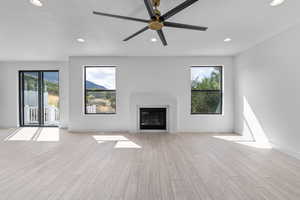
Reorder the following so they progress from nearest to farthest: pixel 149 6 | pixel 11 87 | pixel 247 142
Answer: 1. pixel 149 6
2. pixel 247 142
3. pixel 11 87

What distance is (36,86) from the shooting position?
5820 millimetres

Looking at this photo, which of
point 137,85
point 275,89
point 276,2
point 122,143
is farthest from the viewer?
point 137,85

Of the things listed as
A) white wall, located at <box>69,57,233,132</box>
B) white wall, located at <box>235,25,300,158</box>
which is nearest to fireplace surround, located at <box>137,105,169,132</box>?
white wall, located at <box>69,57,233,132</box>

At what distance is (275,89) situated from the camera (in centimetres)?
327

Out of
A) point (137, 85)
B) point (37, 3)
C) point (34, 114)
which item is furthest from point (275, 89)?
point (34, 114)

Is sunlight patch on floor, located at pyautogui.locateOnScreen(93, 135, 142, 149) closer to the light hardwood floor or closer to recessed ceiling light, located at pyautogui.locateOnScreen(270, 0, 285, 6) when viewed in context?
the light hardwood floor

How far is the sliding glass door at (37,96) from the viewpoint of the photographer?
229 inches

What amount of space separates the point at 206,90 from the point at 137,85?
8.08 ft

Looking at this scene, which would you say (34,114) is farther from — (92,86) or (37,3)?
(37,3)

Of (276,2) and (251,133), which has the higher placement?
(276,2)

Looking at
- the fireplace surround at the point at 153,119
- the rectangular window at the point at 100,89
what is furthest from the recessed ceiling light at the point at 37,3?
the fireplace surround at the point at 153,119

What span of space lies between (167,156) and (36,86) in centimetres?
602

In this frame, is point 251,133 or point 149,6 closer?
point 149,6

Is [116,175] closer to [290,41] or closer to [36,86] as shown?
[290,41]
